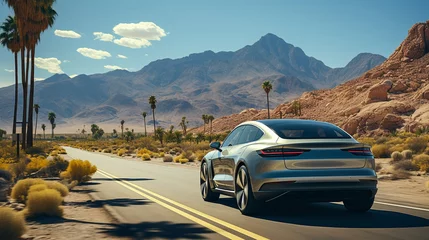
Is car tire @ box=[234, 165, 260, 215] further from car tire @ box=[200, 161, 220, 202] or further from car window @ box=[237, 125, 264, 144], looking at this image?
car tire @ box=[200, 161, 220, 202]

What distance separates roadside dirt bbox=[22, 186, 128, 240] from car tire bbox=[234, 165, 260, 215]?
2.24 m

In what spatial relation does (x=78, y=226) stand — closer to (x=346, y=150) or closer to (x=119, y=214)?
(x=119, y=214)

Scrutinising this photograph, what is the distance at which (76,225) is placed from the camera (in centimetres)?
852

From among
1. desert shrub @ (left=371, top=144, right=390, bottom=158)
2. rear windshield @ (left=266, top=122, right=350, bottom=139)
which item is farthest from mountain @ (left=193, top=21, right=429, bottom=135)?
rear windshield @ (left=266, top=122, right=350, bottom=139)

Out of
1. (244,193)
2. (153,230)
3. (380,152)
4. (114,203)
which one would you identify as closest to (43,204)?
(114,203)

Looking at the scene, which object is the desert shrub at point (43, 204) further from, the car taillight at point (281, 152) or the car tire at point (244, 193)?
the car taillight at point (281, 152)

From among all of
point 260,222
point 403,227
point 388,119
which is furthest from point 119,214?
point 388,119

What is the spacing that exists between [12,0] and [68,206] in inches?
1243

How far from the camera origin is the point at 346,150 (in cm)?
840

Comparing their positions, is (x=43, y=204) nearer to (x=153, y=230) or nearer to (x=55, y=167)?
(x=153, y=230)

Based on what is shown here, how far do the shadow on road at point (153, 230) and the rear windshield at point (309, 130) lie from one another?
7.40 feet

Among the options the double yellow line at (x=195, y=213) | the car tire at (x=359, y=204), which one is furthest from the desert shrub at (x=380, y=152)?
the car tire at (x=359, y=204)

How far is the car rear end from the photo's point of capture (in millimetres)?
8148

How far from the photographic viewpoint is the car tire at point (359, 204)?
9.05 m
